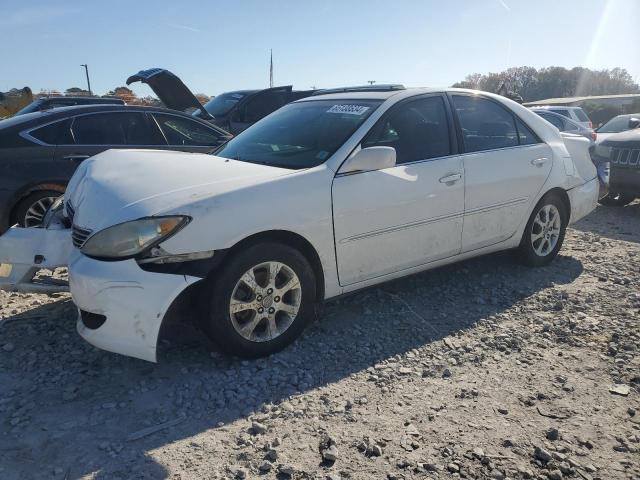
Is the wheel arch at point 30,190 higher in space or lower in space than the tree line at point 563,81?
lower

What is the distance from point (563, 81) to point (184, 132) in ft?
237

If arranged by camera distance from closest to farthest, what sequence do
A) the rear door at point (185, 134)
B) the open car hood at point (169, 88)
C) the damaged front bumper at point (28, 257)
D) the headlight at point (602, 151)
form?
the damaged front bumper at point (28, 257), the rear door at point (185, 134), the headlight at point (602, 151), the open car hood at point (169, 88)

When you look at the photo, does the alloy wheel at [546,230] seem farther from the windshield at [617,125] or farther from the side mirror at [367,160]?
the windshield at [617,125]

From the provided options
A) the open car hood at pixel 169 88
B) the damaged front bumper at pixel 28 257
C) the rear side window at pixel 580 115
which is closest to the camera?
the damaged front bumper at pixel 28 257

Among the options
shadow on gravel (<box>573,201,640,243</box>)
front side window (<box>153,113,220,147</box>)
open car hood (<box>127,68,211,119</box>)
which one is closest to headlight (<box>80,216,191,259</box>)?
front side window (<box>153,113,220,147</box>)

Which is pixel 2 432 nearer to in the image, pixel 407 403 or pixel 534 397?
pixel 407 403

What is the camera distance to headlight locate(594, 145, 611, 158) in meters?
7.80

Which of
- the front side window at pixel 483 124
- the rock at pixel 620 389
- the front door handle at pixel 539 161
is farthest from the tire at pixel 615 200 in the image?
the rock at pixel 620 389

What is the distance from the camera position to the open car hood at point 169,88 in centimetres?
833

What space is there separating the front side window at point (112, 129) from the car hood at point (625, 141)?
6409mm

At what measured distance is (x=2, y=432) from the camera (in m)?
2.57

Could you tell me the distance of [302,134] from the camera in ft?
12.8

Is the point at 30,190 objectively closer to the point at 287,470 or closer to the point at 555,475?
→ the point at 287,470

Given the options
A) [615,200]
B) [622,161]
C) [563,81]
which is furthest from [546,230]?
[563,81]
